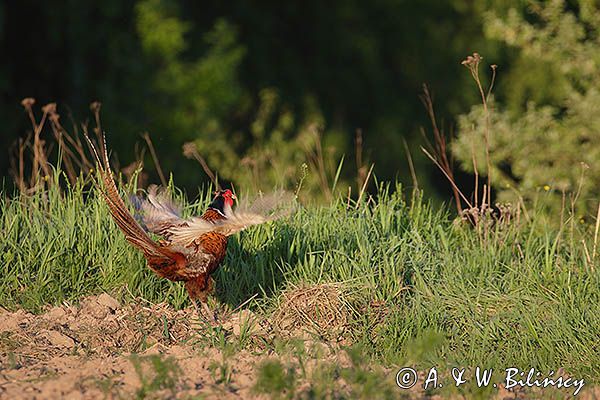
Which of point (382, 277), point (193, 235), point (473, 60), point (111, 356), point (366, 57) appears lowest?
point (366, 57)

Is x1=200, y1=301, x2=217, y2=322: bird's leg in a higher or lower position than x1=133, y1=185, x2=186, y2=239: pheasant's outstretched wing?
lower

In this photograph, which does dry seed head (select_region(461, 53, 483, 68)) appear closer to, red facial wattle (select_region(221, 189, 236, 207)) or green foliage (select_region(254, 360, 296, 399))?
red facial wattle (select_region(221, 189, 236, 207))

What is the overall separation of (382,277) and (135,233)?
1478 mm

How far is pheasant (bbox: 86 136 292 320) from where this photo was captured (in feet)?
17.6

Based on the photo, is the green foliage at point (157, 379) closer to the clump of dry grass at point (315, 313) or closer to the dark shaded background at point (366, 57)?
the clump of dry grass at point (315, 313)

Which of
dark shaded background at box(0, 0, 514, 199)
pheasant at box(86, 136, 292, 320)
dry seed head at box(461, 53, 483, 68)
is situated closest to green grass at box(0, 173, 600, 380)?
pheasant at box(86, 136, 292, 320)

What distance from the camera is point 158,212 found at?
20.0ft

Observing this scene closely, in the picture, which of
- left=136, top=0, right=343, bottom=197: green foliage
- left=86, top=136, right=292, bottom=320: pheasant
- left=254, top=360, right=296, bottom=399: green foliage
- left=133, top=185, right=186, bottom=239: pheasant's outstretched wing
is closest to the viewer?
left=254, top=360, right=296, bottom=399: green foliage

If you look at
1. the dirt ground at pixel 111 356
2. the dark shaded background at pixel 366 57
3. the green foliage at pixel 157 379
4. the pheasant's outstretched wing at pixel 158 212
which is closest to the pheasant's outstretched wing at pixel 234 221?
the pheasant's outstretched wing at pixel 158 212

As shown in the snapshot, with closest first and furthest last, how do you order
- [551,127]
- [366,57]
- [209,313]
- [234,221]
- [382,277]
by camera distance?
[234,221], [209,313], [382,277], [551,127], [366,57]
